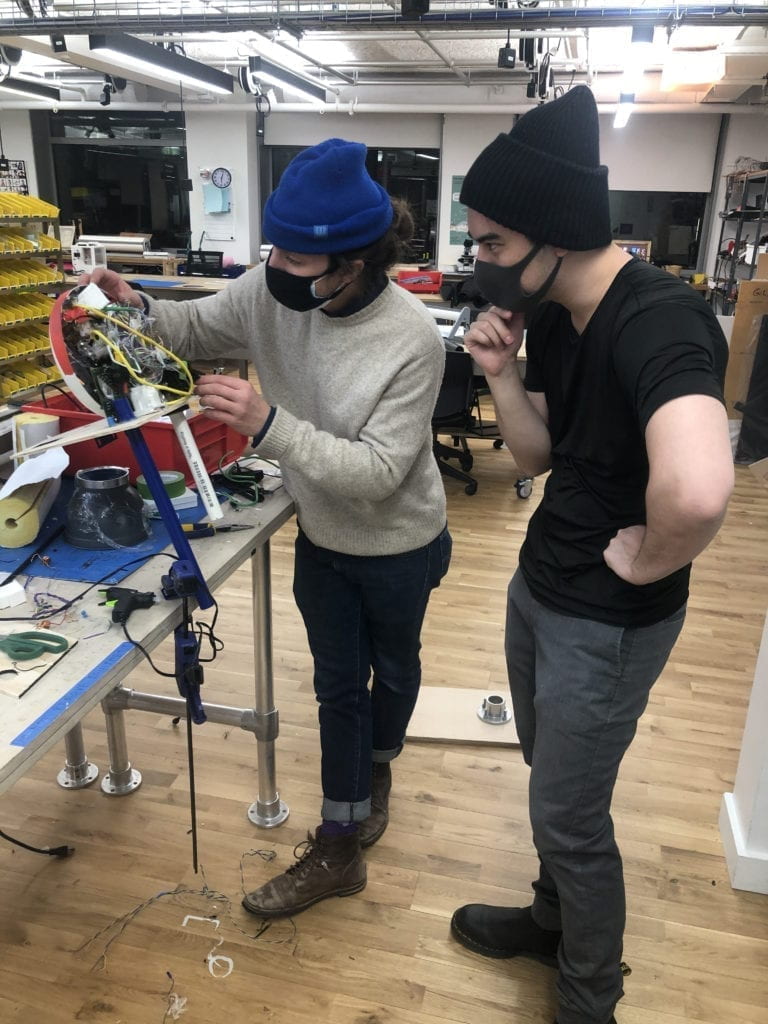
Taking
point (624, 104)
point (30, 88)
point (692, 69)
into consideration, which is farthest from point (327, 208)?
point (30, 88)

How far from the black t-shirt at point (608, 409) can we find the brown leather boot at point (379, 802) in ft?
2.88

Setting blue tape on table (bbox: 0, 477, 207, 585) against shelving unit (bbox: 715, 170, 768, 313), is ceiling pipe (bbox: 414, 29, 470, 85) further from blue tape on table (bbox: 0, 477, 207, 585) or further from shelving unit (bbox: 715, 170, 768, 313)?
blue tape on table (bbox: 0, 477, 207, 585)

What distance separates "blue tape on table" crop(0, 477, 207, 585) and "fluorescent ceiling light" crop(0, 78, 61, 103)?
711 centimetres

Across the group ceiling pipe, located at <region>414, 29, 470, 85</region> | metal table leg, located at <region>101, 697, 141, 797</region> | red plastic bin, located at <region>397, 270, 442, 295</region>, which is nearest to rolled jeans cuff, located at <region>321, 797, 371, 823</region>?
metal table leg, located at <region>101, 697, 141, 797</region>

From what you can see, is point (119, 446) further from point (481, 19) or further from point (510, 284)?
point (481, 19)

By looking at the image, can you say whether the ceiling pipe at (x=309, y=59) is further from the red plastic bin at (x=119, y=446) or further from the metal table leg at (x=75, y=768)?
the metal table leg at (x=75, y=768)

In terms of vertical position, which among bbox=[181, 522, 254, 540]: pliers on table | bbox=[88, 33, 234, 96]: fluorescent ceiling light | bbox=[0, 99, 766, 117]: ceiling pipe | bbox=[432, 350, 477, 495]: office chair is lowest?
bbox=[432, 350, 477, 495]: office chair

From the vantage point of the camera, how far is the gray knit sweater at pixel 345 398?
1.30 metres

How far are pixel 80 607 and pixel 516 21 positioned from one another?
2.83 meters

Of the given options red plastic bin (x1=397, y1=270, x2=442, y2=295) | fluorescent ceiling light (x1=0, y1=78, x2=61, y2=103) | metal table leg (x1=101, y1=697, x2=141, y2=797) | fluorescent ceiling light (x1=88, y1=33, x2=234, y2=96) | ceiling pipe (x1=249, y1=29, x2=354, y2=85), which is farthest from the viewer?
fluorescent ceiling light (x1=0, y1=78, x2=61, y2=103)

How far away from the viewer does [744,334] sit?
5102 mm

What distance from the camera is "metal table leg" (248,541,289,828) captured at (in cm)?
174

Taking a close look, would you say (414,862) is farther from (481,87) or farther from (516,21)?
(481,87)

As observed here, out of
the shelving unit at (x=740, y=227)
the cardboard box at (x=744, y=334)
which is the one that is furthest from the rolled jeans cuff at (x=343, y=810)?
the shelving unit at (x=740, y=227)
